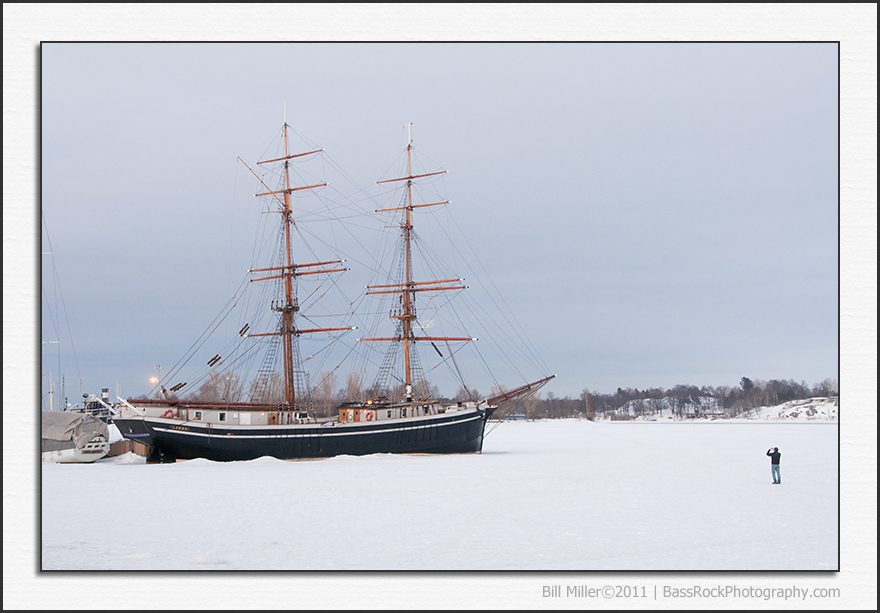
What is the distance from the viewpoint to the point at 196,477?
2975 centimetres

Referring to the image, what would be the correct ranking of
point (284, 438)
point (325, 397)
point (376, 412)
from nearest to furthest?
point (284, 438)
point (376, 412)
point (325, 397)

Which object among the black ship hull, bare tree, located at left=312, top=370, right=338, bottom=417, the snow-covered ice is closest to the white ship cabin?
the black ship hull

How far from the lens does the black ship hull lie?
4050cm

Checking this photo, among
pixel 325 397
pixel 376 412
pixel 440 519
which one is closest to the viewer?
pixel 440 519

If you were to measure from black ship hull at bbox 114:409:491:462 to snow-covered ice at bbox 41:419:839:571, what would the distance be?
7.64m

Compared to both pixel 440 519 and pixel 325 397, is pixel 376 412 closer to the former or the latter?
pixel 440 519

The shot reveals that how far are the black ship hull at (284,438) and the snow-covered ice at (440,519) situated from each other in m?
7.64

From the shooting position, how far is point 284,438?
41.1 metres

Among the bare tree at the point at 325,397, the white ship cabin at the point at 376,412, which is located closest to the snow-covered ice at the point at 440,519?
the white ship cabin at the point at 376,412

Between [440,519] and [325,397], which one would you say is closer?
[440,519]

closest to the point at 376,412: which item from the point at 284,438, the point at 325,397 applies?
the point at 284,438

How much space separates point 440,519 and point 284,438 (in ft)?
80.5

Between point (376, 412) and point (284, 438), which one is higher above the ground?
point (376, 412)

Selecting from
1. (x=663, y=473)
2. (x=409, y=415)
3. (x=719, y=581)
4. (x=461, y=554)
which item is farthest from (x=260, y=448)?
(x=719, y=581)
